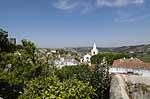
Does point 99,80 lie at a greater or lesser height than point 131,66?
greater

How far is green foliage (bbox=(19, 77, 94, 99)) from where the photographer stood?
250 inches

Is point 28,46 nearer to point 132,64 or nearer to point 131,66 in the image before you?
point 131,66

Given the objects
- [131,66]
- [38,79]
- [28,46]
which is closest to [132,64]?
[131,66]

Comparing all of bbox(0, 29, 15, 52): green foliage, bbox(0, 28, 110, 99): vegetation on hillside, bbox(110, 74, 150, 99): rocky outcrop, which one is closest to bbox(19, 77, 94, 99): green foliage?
bbox(0, 28, 110, 99): vegetation on hillside

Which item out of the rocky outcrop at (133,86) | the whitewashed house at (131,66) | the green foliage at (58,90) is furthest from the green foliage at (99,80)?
the whitewashed house at (131,66)

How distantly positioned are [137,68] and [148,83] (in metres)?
55.4

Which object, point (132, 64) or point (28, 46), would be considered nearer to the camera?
point (28, 46)

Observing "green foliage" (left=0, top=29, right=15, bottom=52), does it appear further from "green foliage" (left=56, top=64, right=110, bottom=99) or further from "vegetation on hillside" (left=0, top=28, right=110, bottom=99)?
"green foliage" (left=56, top=64, right=110, bottom=99)

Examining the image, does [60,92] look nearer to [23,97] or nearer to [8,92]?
[23,97]

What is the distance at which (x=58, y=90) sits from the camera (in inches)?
255

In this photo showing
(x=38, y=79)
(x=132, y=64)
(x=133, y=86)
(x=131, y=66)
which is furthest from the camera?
(x=132, y=64)

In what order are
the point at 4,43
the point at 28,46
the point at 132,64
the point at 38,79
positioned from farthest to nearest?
the point at 132,64, the point at 28,46, the point at 4,43, the point at 38,79

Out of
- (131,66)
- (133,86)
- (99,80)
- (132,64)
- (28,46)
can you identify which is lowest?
(131,66)

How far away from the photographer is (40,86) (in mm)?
6902
